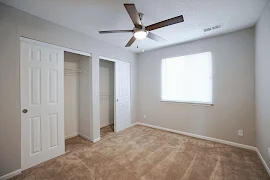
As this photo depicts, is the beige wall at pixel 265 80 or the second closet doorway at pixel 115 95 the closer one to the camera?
the beige wall at pixel 265 80

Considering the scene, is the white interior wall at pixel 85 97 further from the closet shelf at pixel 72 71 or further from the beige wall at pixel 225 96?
the beige wall at pixel 225 96

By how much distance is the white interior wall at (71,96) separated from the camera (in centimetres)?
322

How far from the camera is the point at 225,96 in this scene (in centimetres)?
282

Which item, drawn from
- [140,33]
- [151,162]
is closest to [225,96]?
[151,162]

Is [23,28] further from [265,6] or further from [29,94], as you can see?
[265,6]


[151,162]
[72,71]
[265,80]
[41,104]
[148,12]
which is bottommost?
[151,162]

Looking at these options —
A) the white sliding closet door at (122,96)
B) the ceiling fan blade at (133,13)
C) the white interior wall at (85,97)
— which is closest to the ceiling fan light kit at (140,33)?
the ceiling fan blade at (133,13)

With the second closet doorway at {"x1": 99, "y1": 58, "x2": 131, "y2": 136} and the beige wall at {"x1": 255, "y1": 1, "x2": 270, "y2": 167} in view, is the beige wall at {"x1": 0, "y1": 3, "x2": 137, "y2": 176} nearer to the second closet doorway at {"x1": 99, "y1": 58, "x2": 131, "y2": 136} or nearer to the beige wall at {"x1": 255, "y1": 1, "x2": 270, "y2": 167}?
the second closet doorway at {"x1": 99, "y1": 58, "x2": 131, "y2": 136}

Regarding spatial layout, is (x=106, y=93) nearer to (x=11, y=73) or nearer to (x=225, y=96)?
A: (x=11, y=73)

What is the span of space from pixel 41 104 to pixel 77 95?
1250 millimetres

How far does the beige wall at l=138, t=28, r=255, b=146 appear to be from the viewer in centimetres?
257

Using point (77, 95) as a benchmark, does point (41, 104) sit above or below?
below

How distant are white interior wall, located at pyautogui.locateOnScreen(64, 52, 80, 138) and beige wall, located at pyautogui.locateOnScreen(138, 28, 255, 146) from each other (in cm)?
268

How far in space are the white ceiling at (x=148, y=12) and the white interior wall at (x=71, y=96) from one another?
99cm
